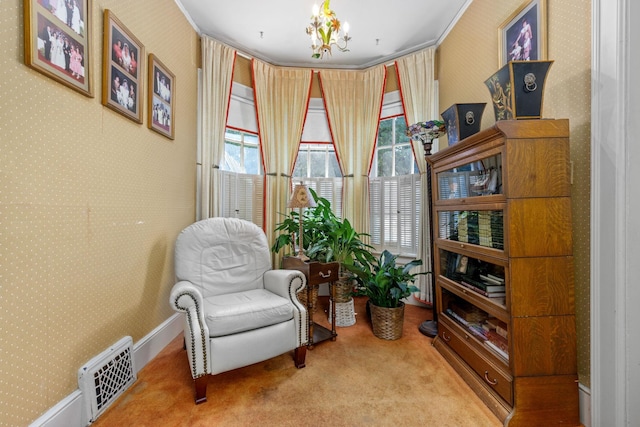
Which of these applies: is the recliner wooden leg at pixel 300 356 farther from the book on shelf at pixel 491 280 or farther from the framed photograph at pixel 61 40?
the framed photograph at pixel 61 40

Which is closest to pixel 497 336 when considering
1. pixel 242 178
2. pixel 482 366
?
pixel 482 366

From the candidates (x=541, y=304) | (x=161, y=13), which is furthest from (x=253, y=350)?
(x=161, y=13)

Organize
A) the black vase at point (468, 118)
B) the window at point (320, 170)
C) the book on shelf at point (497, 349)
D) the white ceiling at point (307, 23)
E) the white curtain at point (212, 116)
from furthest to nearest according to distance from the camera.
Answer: the window at point (320, 170) < the white curtain at point (212, 116) < the white ceiling at point (307, 23) < the black vase at point (468, 118) < the book on shelf at point (497, 349)

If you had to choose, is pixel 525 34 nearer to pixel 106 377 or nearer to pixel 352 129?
pixel 352 129

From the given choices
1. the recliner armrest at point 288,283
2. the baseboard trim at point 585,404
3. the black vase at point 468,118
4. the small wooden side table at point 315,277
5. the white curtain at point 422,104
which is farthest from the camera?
the white curtain at point 422,104

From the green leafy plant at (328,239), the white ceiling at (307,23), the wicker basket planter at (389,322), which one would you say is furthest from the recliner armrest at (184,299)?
the white ceiling at (307,23)

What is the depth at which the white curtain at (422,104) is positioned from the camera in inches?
113

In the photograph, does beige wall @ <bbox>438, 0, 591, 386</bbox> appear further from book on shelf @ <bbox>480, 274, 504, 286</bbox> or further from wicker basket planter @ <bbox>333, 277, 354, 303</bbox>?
wicker basket planter @ <bbox>333, 277, 354, 303</bbox>

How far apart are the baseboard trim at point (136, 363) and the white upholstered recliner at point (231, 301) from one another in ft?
1.22

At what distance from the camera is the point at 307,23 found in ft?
8.54

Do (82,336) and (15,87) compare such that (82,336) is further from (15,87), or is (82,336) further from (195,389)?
(15,87)

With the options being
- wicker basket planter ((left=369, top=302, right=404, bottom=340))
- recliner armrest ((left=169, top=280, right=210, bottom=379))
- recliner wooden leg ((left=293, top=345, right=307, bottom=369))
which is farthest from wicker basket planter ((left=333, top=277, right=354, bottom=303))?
Result: recliner armrest ((left=169, top=280, right=210, bottom=379))

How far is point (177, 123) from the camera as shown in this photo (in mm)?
2393

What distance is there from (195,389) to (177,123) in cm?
210
